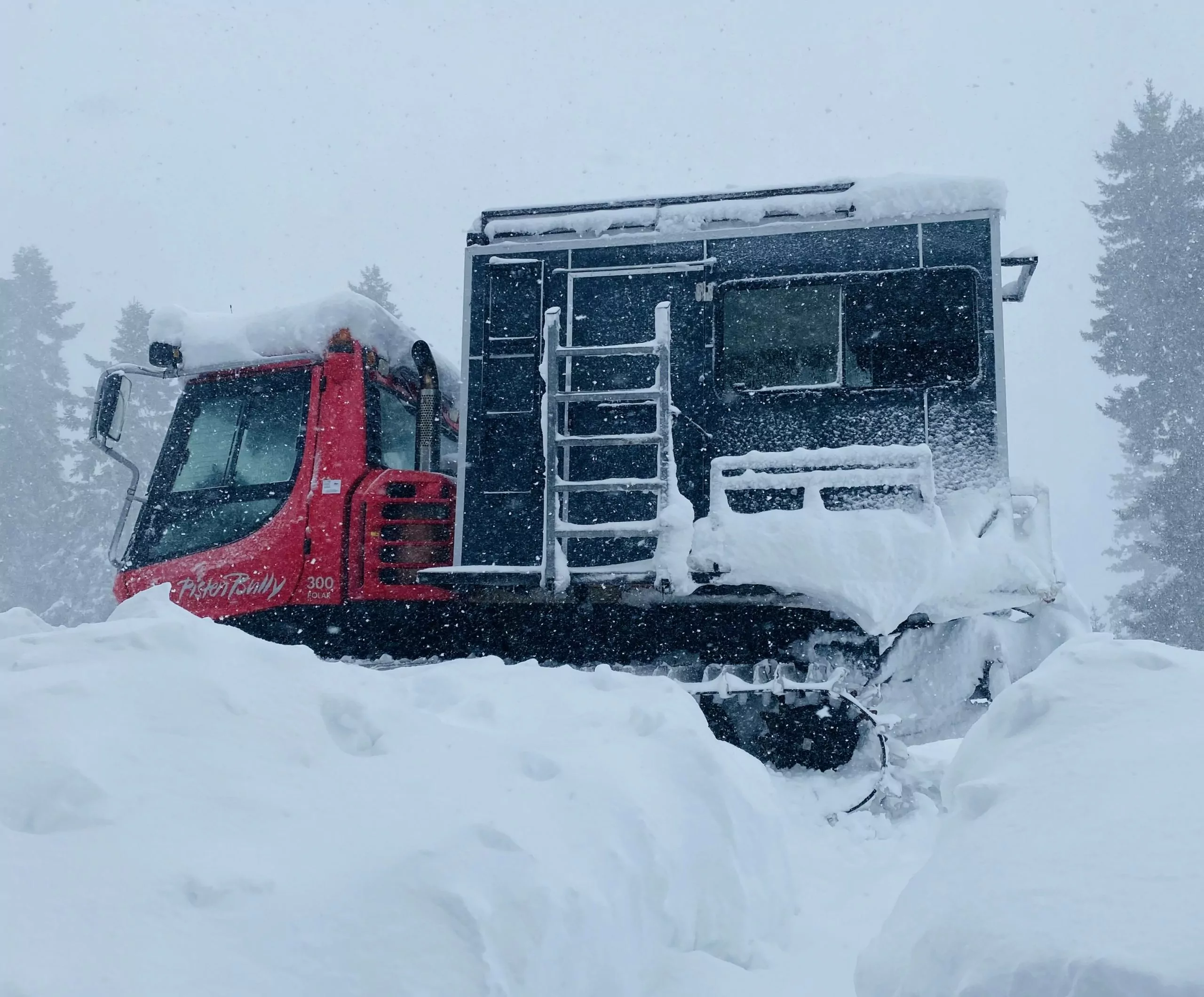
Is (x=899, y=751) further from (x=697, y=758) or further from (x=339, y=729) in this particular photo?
(x=339, y=729)

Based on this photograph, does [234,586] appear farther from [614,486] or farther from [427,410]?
[614,486]

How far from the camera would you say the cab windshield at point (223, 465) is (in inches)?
267

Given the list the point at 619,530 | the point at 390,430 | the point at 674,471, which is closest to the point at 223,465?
the point at 390,430

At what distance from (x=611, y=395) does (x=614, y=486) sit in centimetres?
62

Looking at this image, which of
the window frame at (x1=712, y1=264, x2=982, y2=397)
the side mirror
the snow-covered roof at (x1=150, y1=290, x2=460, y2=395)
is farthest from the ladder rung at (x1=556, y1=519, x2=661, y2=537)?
the side mirror

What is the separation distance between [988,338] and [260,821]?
552cm

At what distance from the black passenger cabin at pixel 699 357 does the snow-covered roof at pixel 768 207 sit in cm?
1

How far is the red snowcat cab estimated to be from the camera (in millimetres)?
6551

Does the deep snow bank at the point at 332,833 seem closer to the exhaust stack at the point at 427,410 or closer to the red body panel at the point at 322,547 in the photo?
the red body panel at the point at 322,547

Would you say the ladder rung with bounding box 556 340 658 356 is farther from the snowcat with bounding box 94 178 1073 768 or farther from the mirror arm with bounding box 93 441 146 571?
the mirror arm with bounding box 93 441 146 571

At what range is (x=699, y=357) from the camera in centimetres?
643

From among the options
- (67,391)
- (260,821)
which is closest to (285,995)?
(260,821)

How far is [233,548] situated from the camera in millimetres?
6613

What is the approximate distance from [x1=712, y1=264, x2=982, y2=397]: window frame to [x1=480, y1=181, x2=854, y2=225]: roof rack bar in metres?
0.66
